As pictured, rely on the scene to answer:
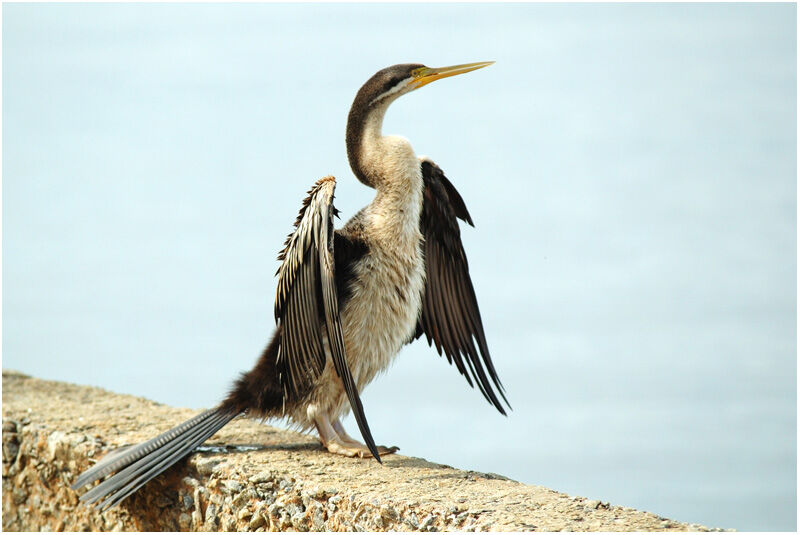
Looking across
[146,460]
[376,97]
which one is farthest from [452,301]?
[146,460]

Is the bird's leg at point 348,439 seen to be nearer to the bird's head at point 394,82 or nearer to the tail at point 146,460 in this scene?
the tail at point 146,460

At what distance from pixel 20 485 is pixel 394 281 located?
2.78m

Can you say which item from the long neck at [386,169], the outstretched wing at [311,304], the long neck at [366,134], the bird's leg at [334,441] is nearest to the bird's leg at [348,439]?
the bird's leg at [334,441]

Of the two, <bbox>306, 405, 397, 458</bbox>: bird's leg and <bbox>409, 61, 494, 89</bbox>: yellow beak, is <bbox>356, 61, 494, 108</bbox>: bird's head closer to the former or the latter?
<bbox>409, 61, 494, 89</bbox>: yellow beak

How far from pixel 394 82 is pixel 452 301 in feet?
3.72

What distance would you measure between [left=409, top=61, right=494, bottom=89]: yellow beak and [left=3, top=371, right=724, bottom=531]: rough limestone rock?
1669mm

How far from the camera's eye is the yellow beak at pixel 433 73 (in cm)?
389

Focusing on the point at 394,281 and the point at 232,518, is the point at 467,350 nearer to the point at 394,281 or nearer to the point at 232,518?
the point at 394,281

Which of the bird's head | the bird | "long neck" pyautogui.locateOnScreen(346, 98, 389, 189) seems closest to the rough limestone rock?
the bird

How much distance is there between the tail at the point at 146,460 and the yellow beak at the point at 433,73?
1.68m

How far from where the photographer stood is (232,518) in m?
3.92

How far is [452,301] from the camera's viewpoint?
4352mm

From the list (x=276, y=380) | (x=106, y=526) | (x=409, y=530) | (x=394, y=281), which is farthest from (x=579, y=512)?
(x=106, y=526)

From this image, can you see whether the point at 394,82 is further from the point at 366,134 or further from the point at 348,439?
the point at 348,439
